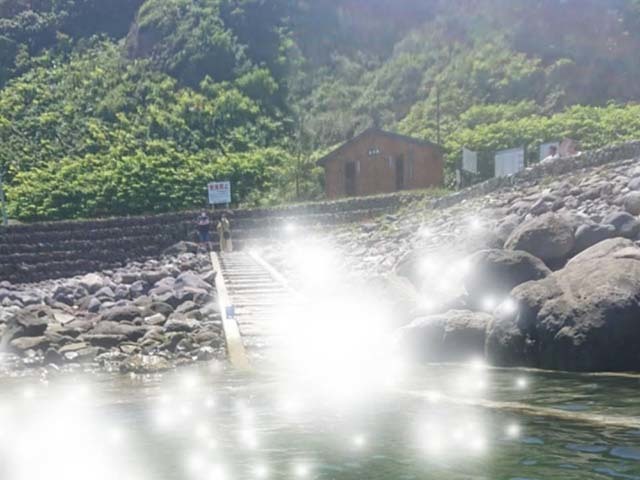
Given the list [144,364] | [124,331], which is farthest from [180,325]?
[144,364]

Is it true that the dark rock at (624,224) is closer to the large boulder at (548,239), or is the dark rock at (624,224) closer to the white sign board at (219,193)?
the large boulder at (548,239)

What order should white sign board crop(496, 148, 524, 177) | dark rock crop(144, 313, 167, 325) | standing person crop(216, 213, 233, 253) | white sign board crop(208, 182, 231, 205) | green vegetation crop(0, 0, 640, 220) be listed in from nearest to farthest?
dark rock crop(144, 313, 167, 325)
standing person crop(216, 213, 233, 253)
white sign board crop(208, 182, 231, 205)
white sign board crop(496, 148, 524, 177)
green vegetation crop(0, 0, 640, 220)

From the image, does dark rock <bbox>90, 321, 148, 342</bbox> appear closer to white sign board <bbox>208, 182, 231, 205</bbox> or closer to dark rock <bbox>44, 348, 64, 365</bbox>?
dark rock <bbox>44, 348, 64, 365</bbox>

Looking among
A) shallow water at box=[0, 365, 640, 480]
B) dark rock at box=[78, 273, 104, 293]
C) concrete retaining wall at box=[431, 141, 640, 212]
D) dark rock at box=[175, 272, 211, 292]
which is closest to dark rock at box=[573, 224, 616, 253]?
shallow water at box=[0, 365, 640, 480]

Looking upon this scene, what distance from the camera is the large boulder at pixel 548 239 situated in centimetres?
1312

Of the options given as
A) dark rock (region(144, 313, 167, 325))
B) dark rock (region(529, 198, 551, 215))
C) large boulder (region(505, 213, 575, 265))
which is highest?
dark rock (region(529, 198, 551, 215))

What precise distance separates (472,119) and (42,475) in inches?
1808

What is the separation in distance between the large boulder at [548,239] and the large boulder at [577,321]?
2.09m

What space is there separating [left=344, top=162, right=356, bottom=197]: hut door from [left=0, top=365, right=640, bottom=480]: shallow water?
27.6 meters

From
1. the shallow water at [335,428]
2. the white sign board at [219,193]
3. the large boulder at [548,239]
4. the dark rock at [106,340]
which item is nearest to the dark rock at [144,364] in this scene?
the dark rock at [106,340]

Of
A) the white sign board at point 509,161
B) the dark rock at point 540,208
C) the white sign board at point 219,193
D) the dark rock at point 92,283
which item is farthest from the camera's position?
the white sign board at point 509,161

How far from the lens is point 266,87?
59.2m

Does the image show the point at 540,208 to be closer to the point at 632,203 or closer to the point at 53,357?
the point at 632,203

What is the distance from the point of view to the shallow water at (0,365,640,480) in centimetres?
635
